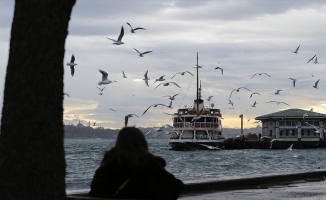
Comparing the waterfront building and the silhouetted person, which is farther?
the waterfront building

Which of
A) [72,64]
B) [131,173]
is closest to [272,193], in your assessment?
[131,173]

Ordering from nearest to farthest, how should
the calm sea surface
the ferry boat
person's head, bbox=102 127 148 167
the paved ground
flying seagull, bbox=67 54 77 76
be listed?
person's head, bbox=102 127 148 167, the paved ground, flying seagull, bbox=67 54 77 76, the calm sea surface, the ferry boat

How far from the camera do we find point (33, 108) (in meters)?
4.77

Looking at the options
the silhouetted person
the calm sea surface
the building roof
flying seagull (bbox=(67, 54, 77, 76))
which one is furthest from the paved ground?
the building roof

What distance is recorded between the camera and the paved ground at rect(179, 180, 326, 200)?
34.9 ft

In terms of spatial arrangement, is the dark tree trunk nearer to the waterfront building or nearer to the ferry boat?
the ferry boat

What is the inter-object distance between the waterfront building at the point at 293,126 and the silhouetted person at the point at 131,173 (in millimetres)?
104845

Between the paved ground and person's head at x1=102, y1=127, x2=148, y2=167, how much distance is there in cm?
540

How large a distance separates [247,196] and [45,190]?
651 cm

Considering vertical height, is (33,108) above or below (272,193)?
→ above

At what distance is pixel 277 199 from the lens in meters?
10.5

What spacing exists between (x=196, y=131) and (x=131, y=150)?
80.1m

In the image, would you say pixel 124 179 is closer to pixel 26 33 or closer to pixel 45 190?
pixel 45 190

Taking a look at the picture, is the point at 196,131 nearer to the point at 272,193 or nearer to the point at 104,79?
the point at 104,79
